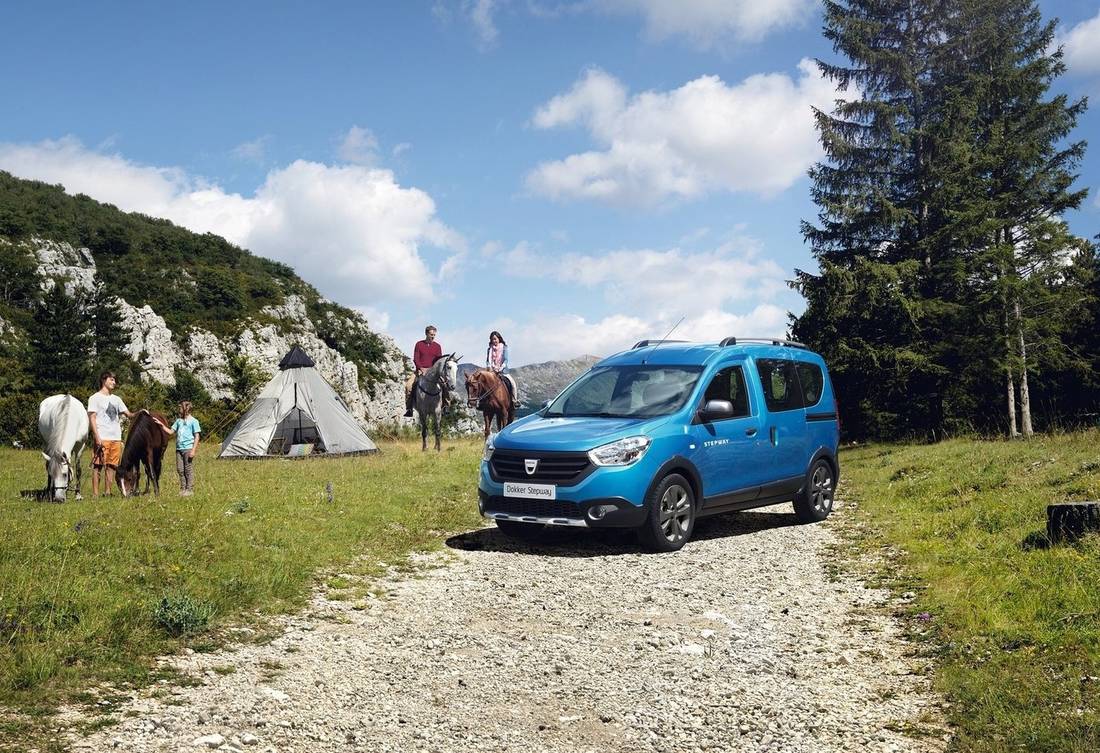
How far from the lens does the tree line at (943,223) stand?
2816cm

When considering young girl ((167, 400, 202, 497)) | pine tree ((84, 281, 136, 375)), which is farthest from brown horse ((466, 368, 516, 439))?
pine tree ((84, 281, 136, 375))

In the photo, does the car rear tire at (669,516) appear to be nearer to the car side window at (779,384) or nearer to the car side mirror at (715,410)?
the car side mirror at (715,410)

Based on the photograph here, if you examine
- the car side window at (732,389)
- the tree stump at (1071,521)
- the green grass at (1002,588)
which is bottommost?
the green grass at (1002,588)

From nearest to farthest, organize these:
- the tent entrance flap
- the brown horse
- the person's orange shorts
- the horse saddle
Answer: the person's orange shorts, the brown horse, the horse saddle, the tent entrance flap

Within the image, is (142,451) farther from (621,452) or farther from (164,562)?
(621,452)

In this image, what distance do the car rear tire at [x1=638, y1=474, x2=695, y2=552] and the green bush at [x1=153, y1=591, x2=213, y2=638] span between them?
15.7 feet

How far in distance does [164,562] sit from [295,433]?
17266mm

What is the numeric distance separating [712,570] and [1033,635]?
11.2 ft

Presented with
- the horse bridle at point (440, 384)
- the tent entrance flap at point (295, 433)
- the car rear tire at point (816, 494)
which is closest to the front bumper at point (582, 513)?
the car rear tire at point (816, 494)

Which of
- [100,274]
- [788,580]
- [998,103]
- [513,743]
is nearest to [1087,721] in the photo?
[513,743]

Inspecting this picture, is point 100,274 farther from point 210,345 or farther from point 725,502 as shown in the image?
point 725,502

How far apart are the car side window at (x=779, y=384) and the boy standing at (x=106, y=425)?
33.1 feet

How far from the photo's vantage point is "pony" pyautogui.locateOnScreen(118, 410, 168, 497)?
46.7 feet

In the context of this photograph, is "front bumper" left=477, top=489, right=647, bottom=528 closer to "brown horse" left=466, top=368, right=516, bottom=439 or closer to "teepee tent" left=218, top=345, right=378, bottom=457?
"brown horse" left=466, top=368, right=516, bottom=439
